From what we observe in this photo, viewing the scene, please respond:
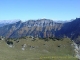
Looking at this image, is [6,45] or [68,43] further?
[68,43]

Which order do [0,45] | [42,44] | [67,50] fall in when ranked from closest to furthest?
[0,45] < [67,50] < [42,44]

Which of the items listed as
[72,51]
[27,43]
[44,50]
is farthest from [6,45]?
[72,51]

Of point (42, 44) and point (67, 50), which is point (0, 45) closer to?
point (42, 44)

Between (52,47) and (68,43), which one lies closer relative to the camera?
(52,47)

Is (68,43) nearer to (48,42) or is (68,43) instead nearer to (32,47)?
(48,42)

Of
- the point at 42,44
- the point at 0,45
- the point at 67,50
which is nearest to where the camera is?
the point at 0,45

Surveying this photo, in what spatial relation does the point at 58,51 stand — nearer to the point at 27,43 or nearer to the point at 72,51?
the point at 72,51

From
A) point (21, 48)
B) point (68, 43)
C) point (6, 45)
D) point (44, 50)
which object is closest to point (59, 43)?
point (68, 43)
